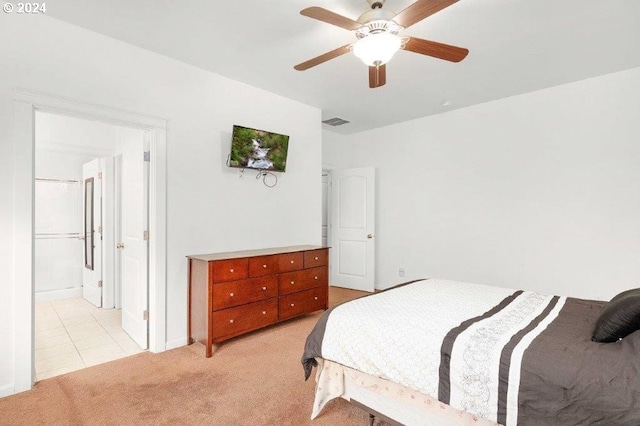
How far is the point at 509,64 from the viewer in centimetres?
322

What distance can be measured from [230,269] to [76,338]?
1.80 metres

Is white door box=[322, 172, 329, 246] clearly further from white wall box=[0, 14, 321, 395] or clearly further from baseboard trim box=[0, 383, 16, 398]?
baseboard trim box=[0, 383, 16, 398]

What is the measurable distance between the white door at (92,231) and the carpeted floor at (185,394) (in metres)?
2.16

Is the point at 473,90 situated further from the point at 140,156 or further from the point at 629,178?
the point at 140,156

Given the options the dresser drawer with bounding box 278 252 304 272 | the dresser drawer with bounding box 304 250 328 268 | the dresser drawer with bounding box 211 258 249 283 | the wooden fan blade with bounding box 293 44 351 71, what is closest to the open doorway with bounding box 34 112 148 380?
the dresser drawer with bounding box 211 258 249 283

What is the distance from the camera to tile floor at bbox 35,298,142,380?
2.78 metres

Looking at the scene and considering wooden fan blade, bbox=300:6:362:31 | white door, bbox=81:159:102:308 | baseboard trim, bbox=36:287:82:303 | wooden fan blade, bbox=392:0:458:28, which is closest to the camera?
wooden fan blade, bbox=392:0:458:28

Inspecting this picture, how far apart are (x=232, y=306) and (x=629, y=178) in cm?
416

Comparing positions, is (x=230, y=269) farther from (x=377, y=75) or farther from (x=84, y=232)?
(x=84, y=232)

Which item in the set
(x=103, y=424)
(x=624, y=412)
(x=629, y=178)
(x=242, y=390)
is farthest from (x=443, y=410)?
(x=629, y=178)

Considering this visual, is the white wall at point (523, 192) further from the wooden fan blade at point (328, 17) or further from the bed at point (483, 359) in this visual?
the wooden fan blade at point (328, 17)

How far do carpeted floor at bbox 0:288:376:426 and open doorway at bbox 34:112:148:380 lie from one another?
1.61ft

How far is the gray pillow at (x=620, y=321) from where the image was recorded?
144cm

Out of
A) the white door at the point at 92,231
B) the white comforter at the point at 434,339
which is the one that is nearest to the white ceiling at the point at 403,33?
the white comforter at the point at 434,339
